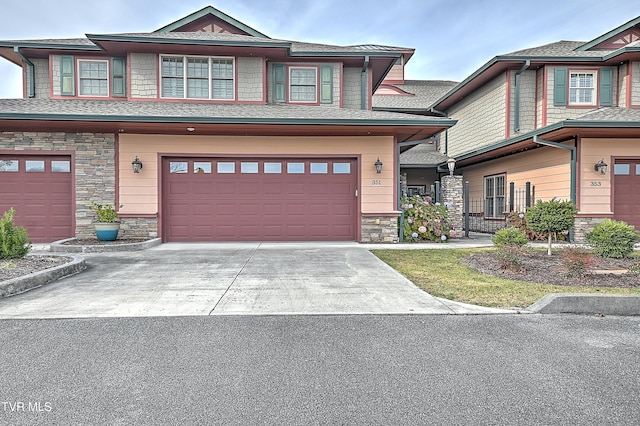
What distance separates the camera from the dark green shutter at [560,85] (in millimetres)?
12859

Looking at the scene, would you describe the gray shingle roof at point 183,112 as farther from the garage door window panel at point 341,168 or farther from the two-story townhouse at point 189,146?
the garage door window panel at point 341,168

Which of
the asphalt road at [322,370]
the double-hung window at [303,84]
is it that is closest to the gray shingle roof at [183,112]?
the double-hung window at [303,84]

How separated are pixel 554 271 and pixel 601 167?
629 cm

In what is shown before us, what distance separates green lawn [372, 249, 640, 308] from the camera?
4.55 meters

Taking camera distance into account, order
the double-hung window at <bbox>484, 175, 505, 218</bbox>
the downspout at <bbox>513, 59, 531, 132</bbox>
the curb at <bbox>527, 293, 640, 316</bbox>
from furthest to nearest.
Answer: the double-hung window at <bbox>484, 175, 505, 218</bbox> → the downspout at <bbox>513, 59, 531, 132</bbox> → the curb at <bbox>527, 293, 640, 316</bbox>

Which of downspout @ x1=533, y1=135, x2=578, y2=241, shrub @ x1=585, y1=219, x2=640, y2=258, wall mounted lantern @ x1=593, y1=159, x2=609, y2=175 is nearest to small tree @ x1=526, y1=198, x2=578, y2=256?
shrub @ x1=585, y1=219, x2=640, y2=258

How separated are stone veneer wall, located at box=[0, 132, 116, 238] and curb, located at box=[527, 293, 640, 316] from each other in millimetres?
10651

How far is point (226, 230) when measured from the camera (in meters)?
10.7

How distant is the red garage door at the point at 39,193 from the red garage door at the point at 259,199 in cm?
277

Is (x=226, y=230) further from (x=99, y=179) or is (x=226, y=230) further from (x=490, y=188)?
(x=490, y=188)

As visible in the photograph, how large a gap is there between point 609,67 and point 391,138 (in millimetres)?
9176

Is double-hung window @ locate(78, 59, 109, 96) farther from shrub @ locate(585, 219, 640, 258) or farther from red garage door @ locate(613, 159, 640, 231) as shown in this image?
red garage door @ locate(613, 159, 640, 231)

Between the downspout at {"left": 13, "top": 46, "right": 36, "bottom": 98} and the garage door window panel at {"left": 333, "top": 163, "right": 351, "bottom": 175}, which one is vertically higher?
the downspout at {"left": 13, "top": 46, "right": 36, "bottom": 98}

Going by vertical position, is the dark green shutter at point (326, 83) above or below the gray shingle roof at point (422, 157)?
above
